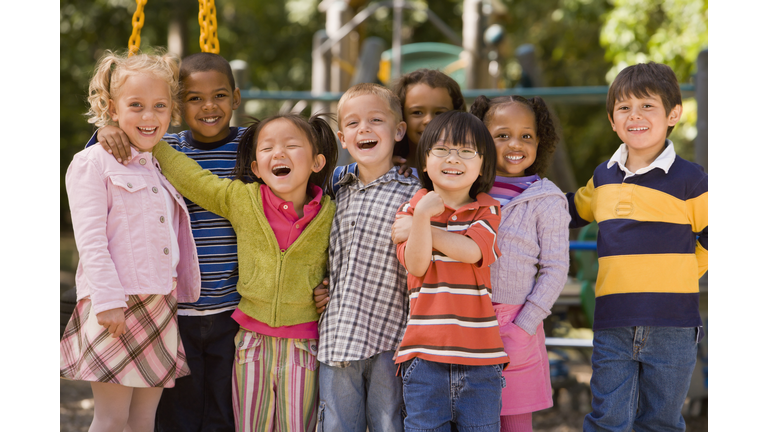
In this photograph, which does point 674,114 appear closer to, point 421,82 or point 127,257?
point 421,82

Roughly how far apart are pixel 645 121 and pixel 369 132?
41.6 inches

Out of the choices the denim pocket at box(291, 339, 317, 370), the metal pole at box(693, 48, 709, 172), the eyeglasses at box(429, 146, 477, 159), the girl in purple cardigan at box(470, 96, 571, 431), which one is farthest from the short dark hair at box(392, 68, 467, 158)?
the metal pole at box(693, 48, 709, 172)

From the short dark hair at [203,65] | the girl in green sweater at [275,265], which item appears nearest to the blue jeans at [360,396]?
the girl in green sweater at [275,265]

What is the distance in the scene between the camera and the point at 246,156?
271cm

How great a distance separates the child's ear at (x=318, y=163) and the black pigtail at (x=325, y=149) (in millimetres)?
45

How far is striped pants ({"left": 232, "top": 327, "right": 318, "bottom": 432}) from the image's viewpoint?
2.46m

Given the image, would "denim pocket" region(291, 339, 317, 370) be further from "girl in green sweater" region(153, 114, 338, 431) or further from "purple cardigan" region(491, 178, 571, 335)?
"purple cardigan" region(491, 178, 571, 335)

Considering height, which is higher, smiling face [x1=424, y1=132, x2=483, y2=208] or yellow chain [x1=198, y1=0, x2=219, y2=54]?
yellow chain [x1=198, y1=0, x2=219, y2=54]

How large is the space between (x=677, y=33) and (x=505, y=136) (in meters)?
6.56

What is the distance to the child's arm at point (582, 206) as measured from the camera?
272 cm

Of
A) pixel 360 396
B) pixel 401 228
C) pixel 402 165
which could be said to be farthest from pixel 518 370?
pixel 402 165

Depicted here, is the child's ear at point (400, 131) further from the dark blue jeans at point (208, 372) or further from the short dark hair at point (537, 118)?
the dark blue jeans at point (208, 372)

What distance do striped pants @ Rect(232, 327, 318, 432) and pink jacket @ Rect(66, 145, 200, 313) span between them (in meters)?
0.41

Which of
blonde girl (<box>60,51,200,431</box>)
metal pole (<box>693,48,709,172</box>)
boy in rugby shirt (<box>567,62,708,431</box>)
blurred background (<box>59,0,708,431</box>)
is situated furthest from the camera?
blurred background (<box>59,0,708,431</box>)
